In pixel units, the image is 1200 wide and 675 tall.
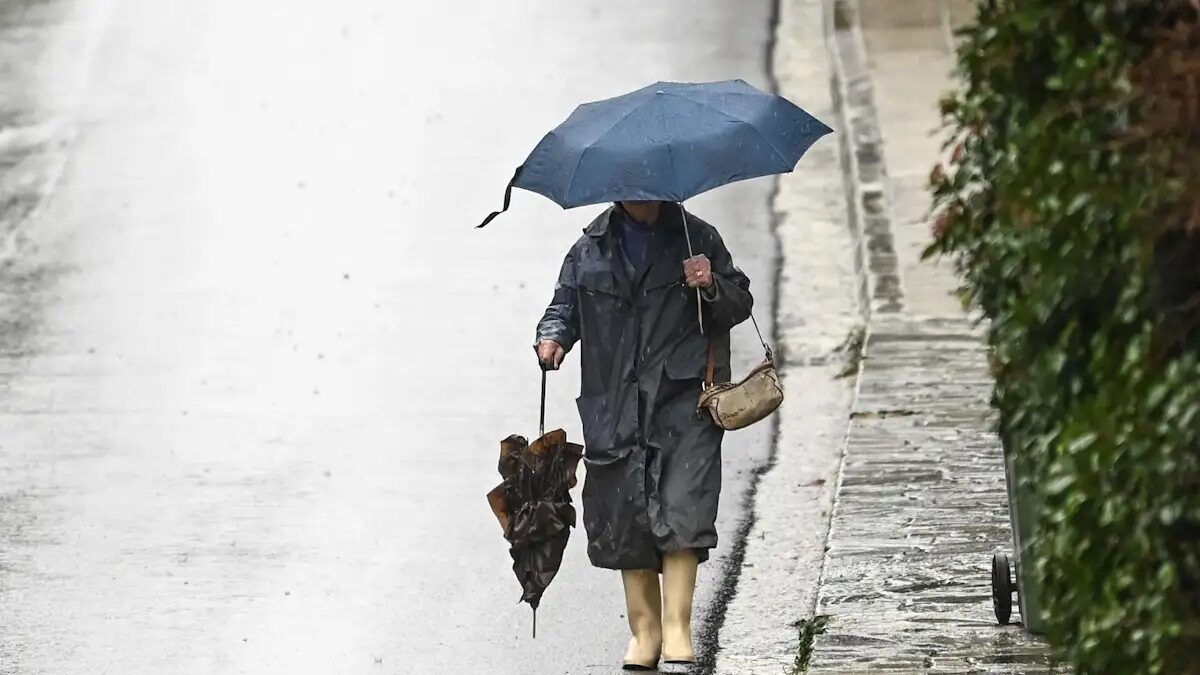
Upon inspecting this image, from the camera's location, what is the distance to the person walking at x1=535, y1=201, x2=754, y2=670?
Result: 789 cm

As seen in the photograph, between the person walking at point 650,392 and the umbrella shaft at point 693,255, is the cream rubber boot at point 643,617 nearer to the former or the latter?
the person walking at point 650,392

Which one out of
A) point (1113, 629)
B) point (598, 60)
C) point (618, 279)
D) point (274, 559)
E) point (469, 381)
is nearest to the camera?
point (1113, 629)

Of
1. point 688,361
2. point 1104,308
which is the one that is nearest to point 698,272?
point 688,361

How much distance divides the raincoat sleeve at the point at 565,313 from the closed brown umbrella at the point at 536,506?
0.17 metres

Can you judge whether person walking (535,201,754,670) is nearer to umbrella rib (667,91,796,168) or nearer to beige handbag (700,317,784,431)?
beige handbag (700,317,784,431)

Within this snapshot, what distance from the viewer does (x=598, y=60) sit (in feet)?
60.2

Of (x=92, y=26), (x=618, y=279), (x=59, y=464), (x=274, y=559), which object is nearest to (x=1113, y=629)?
(x=618, y=279)

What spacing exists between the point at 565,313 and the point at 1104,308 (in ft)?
10.6

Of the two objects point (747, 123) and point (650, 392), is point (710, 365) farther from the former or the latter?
point (747, 123)

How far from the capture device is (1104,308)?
16.6ft

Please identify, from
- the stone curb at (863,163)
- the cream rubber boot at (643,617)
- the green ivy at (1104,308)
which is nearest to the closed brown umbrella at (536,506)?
the cream rubber boot at (643,617)

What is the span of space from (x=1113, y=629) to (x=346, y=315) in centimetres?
866

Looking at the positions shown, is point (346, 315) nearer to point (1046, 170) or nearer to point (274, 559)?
point (274, 559)

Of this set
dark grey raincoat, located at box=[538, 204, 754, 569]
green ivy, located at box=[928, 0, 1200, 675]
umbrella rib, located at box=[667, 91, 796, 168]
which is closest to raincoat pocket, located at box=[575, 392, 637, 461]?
dark grey raincoat, located at box=[538, 204, 754, 569]
